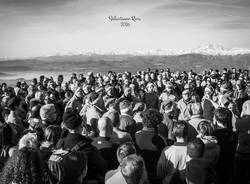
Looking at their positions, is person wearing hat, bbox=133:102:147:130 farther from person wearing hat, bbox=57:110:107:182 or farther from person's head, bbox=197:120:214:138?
person wearing hat, bbox=57:110:107:182

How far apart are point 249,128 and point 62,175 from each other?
3.78 metres

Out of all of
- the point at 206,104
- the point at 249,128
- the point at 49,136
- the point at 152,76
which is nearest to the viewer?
the point at 49,136

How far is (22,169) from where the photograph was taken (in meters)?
3.02

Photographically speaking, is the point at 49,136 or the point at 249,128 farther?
the point at 249,128

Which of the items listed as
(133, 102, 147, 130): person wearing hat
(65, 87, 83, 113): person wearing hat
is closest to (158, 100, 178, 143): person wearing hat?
(133, 102, 147, 130): person wearing hat

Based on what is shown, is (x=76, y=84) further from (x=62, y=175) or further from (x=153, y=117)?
(x=62, y=175)

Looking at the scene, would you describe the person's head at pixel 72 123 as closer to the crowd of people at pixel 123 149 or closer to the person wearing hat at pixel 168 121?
the crowd of people at pixel 123 149

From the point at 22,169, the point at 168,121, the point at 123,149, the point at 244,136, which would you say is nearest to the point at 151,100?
the point at 168,121

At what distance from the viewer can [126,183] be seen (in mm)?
3553

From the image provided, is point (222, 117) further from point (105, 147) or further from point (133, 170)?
Answer: point (133, 170)

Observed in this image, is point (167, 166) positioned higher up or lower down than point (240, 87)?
lower down

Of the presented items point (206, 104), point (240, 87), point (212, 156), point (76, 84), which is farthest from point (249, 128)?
point (76, 84)

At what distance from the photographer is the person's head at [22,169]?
118 inches

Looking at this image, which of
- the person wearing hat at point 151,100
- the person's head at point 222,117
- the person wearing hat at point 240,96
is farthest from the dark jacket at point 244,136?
the person wearing hat at point 151,100
